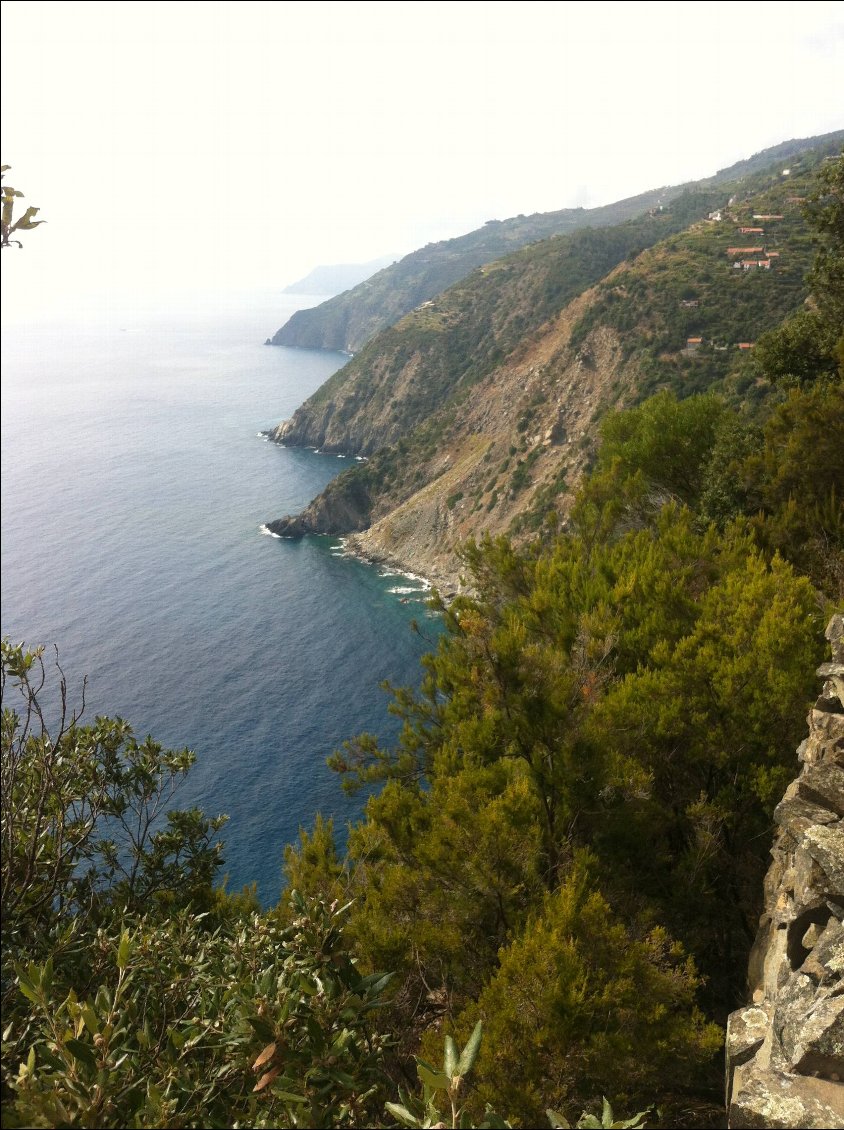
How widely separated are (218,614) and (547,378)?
173ft

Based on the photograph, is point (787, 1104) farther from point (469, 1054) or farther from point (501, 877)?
point (501, 877)

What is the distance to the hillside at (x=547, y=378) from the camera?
75500 millimetres

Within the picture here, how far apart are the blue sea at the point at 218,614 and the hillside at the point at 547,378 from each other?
10.1 meters

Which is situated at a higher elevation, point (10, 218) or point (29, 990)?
point (10, 218)

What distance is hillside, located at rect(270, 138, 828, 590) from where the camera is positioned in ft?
248

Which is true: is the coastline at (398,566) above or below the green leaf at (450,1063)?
below

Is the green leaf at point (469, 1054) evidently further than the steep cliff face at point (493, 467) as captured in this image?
No

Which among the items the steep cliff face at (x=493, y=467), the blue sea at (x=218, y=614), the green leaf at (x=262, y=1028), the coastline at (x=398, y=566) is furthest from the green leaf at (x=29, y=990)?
the steep cliff face at (x=493, y=467)

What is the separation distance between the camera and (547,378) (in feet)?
297

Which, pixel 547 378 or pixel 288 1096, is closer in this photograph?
pixel 288 1096

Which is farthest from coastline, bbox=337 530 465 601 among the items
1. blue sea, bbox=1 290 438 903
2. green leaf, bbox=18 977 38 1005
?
green leaf, bbox=18 977 38 1005

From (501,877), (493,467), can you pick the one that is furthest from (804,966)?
(493,467)

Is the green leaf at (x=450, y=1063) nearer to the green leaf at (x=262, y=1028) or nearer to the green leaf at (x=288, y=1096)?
the green leaf at (x=288, y=1096)

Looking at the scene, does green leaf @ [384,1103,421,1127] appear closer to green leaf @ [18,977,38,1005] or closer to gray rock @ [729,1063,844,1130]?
green leaf @ [18,977,38,1005]
